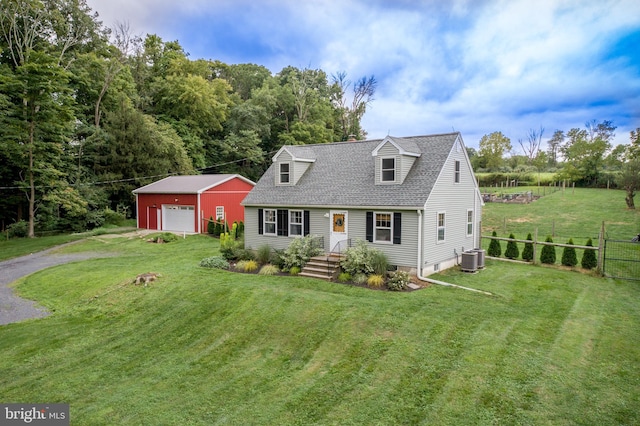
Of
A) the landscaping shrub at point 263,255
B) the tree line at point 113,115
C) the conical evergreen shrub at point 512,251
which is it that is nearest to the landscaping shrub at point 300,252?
the landscaping shrub at point 263,255

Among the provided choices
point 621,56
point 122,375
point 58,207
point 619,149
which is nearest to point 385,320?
point 122,375

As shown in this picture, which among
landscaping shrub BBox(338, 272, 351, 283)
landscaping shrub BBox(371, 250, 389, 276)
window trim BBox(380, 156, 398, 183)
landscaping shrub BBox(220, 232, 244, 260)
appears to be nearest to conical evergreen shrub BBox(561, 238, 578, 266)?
window trim BBox(380, 156, 398, 183)

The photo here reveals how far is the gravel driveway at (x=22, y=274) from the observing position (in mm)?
12695

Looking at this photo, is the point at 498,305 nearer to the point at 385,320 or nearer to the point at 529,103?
the point at 385,320

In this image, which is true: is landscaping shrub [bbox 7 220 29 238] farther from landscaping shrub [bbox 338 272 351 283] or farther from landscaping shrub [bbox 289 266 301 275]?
landscaping shrub [bbox 338 272 351 283]

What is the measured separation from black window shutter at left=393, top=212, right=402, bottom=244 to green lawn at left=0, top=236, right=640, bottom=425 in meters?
2.27

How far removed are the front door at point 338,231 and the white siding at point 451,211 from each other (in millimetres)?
3279

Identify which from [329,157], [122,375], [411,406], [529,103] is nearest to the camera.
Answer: [411,406]

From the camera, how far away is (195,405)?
707 centimetres

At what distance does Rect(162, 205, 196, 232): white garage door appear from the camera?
28.2 m

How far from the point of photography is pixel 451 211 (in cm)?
1644

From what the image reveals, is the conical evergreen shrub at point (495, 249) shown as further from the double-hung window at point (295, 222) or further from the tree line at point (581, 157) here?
the tree line at point (581, 157)

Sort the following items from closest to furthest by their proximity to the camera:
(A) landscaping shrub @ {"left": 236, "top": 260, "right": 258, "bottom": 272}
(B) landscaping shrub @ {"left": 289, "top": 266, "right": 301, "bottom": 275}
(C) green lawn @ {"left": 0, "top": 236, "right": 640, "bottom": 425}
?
(C) green lawn @ {"left": 0, "top": 236, "right": 640, "bottom": 425} < (B) landscaping shrub @ {"left": 289, "top": 266, "right": 301, "bottom": 275} < (A) landscaping shrub @ {"left": 236, "top": 260, "right": 258, "bottom": 272}

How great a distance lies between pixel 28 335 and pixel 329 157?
529 inches
